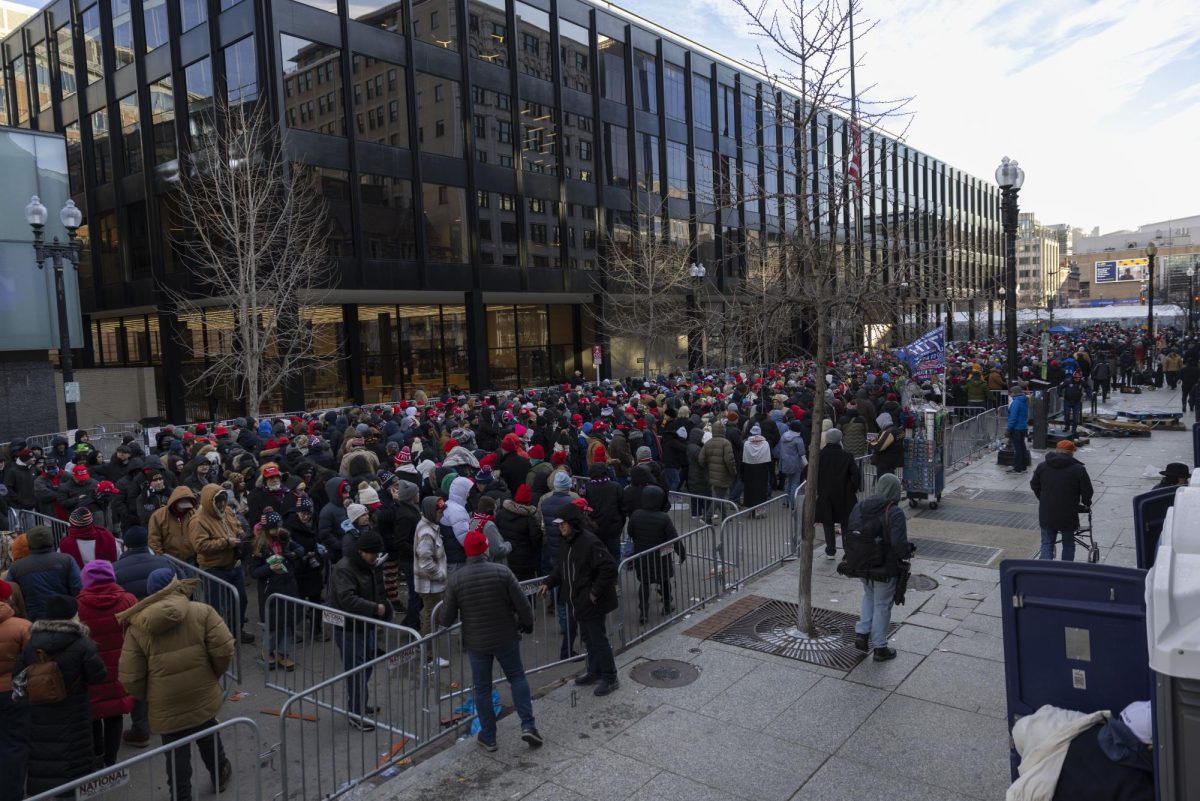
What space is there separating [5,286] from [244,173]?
26.2ft

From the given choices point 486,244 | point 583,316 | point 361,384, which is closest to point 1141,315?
point 583,316

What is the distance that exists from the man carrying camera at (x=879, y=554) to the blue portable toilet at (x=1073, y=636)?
8.39ft

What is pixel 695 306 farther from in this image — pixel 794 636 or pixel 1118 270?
pixel 1118 270

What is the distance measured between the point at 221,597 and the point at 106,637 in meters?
2.31

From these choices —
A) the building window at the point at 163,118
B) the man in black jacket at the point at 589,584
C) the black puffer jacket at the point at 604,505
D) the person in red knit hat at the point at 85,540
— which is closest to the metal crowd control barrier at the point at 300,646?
the man in black jacket at the point at 589,584

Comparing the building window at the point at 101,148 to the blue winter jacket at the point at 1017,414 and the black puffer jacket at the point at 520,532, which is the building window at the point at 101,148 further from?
the blue winter jacket at the point at 1017,414

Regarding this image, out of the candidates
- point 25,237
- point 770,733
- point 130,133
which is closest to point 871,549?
point 770,733

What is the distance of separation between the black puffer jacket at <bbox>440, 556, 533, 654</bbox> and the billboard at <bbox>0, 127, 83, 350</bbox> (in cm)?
2428

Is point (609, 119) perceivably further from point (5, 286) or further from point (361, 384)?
point (5, 286)

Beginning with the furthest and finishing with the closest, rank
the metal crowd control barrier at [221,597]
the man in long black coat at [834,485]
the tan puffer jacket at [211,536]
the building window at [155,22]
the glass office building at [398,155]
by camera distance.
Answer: the building window at [155,22], the glass office building at [398,155], the man in long black coat at [834,485], the tan puffer jacket at [211,536], the metal crowd control barrier at [221,597]

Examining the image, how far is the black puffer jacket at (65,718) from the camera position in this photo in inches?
205

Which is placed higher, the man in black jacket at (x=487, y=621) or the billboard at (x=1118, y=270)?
the billboard at (x=1118, y=270)

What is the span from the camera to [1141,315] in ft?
222

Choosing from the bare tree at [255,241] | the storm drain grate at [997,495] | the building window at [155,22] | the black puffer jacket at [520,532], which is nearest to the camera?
the black puffer jacket at [520,532]
